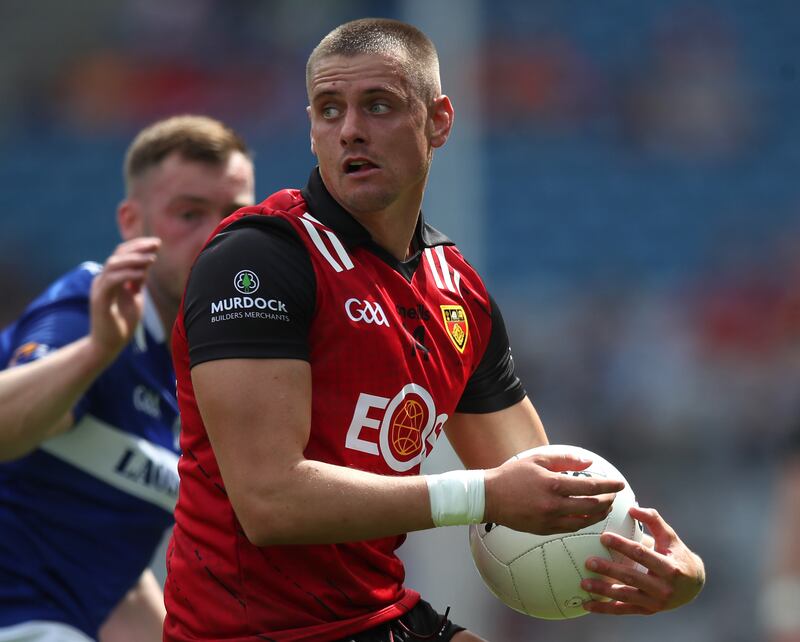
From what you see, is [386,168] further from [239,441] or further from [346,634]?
[346,634]

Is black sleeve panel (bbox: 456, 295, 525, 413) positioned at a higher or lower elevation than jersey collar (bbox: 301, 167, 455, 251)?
lower

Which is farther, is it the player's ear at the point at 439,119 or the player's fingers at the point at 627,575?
the player's ear at the point at 439,119

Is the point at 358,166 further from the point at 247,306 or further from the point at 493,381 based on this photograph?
the point at 493,381

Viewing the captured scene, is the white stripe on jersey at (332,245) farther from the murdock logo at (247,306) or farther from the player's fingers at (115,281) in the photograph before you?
the player's fingers at (115,281)

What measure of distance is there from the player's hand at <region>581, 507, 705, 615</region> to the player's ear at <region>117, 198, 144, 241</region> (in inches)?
91.1

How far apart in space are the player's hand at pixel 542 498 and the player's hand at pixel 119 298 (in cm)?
158

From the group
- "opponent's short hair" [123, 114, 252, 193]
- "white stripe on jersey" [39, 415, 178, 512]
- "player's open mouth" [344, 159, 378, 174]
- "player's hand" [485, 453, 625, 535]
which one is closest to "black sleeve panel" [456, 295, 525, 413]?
"player's open mouth" [344, 159, 378, 174]

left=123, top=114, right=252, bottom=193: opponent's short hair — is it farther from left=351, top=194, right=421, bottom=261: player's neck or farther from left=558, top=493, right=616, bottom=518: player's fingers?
left=558, top=493, right=616, bottom=518: player's fingers

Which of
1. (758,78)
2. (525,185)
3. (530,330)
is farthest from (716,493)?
(758,78)

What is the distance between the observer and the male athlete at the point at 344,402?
2949 mm

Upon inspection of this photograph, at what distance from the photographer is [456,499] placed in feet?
9.77

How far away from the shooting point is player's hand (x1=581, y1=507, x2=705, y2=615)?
3240 millimetres

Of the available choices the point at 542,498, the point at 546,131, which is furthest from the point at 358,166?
the point at 546,131

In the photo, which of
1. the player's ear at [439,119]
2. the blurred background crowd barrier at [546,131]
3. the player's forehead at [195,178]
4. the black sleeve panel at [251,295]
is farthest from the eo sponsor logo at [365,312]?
the blurred background crowd barrier at [546,131]
